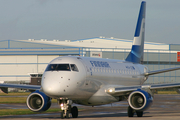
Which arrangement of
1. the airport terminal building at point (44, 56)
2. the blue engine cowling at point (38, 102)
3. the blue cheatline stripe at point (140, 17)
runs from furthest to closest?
the airport terminal building at point (44, 56) → the blue cheatline stripe at point (140, 17) → the blue engine cowling at point (38, 102)

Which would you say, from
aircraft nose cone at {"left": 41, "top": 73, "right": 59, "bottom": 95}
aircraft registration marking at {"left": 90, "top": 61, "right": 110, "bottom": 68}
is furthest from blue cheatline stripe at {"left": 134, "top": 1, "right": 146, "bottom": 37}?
aircraft nose cone at {"left": 41, "top": 73, "right": 59, "bottom": 95}

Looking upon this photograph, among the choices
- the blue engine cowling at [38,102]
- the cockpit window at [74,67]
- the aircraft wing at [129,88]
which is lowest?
the blue engine cowling at [38,102]

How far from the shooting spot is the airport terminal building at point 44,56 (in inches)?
3438

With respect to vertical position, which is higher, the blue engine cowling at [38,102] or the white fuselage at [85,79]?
the white fuselage at [85,79]

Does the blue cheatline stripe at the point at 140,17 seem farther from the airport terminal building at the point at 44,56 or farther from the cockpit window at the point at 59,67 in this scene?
the airport terminal building at the point at 44,56

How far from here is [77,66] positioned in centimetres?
2266

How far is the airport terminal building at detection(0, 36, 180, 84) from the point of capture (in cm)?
8731

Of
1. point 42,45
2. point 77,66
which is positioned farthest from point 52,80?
point 42,45

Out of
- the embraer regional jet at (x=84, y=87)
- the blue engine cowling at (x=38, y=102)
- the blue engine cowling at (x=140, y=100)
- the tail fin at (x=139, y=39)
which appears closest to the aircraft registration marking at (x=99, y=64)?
the embraer regional jet at (x=84, y=87)

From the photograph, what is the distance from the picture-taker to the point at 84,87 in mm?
22781

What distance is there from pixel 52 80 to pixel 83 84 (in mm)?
2598

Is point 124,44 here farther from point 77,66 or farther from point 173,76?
point 77,66

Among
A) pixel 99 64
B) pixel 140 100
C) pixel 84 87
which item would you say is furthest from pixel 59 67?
pixel 140 100

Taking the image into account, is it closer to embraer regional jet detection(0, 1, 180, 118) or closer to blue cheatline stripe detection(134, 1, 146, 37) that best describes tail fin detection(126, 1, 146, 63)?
blue cheatline stripe detection(134, 1, 146, 37)
